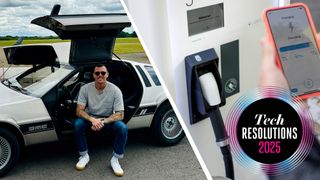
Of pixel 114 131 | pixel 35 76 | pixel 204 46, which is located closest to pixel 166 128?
pixel 114 131

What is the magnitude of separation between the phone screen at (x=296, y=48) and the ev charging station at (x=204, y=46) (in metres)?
0.03

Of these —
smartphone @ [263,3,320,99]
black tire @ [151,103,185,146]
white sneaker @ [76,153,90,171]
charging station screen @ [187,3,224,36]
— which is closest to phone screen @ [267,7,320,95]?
smartphone @ [263,3,320,99]

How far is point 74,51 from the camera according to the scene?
1068 mm

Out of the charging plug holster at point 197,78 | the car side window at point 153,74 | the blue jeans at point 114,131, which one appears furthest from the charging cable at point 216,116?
the blue jeans at point 114,131

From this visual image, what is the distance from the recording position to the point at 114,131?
108 cm

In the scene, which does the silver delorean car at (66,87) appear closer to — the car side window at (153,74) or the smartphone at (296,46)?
the car side window at (153,74)

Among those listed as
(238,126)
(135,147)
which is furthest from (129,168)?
(238,126)

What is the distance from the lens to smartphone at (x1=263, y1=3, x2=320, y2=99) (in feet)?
3.39

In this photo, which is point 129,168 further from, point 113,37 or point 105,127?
point 113,37

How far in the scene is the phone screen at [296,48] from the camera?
1034 mm

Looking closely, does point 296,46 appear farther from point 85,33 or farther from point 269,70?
point 85,33

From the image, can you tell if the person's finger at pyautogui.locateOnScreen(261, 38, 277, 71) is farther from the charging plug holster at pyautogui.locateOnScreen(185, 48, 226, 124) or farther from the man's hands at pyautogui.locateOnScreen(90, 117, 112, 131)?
the man's hands at pyautogui.locateOnScreen(90, 117, 112, 131)

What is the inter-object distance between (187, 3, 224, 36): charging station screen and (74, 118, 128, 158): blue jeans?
0.30 metres

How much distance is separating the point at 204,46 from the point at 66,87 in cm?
34
